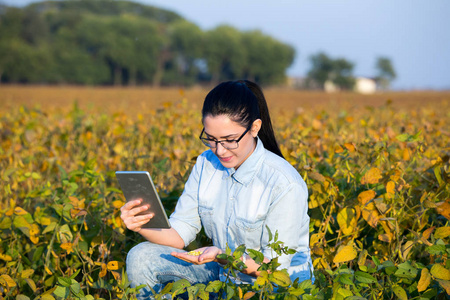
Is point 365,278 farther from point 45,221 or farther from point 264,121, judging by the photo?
point 45,221

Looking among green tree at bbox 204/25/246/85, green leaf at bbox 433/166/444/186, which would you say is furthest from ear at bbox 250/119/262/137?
green tree at bbox 204/25/246/85

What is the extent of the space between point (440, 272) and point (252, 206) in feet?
2.26

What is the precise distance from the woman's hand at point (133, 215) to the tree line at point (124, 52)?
54.6 metres

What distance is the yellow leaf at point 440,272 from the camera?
1600mm

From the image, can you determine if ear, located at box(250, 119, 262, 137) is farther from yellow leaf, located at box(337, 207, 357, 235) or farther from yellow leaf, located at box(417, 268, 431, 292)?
yellow leaf, located at box(417, 268, 431, 292)

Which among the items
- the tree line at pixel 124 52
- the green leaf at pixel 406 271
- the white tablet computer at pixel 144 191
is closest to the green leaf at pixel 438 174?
the green leaf at pixel 406 271

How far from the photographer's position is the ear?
1.73 m

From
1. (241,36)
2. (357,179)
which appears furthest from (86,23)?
(357,179)

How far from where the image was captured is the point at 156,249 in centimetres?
183

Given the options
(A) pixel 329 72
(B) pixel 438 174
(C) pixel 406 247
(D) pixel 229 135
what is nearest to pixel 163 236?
(D) pixel 229 135

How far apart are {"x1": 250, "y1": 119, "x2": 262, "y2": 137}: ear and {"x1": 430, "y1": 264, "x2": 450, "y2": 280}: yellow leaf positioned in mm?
782

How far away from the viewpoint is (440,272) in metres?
1.61

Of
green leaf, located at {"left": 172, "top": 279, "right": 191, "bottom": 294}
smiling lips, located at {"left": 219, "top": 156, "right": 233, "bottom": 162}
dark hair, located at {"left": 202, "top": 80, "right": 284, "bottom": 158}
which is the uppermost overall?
dark hair, located at {"left": 202, "top": 80, "right": 284, "bottom": 158}

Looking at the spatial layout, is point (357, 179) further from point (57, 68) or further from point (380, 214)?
point (57, 68)
